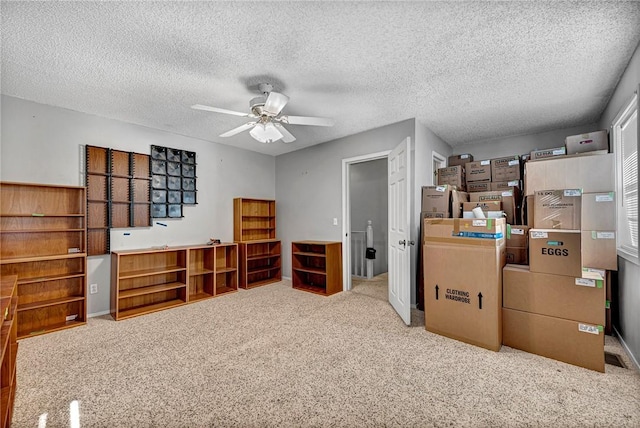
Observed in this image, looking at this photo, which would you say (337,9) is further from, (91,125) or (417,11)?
(91,125)

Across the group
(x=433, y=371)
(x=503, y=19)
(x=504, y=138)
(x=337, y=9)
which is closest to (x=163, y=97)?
(x=337, y=9)

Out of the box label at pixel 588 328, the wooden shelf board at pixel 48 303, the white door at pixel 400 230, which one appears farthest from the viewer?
the white door at pixel 400 230

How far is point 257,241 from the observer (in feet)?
15.6

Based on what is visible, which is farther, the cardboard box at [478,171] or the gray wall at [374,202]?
the gray wall at [374,202]

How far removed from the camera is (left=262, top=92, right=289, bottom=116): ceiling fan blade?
244 centimetres

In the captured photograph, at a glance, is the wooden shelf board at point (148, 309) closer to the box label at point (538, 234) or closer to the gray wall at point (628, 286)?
the box label at point (538, 234)

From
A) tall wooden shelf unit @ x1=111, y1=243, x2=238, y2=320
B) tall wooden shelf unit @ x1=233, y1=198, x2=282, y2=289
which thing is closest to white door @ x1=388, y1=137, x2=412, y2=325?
tall wooden shelf unit @ x1=233, y1=198, x2=282, y2=289

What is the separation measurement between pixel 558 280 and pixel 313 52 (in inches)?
102

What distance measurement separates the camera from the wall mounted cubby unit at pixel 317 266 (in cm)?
417

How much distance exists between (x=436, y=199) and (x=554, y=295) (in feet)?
5.15

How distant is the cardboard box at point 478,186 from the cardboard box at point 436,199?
0.77m

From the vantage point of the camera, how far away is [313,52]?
2.08 m

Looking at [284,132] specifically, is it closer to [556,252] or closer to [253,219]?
[253,219]

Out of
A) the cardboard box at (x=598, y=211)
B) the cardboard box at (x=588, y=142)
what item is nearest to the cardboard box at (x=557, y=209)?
the cardboard box at (x=598, y=211)
